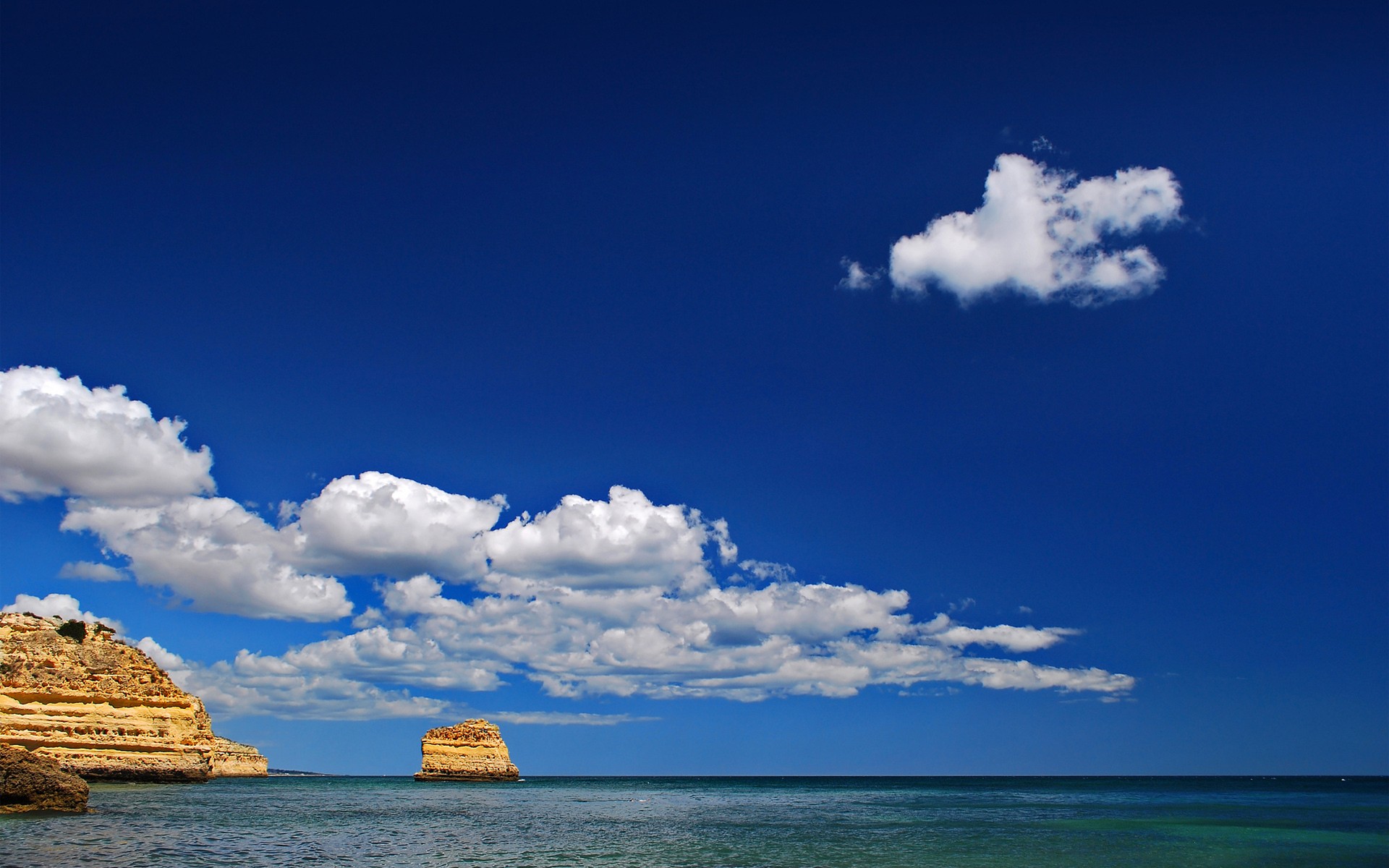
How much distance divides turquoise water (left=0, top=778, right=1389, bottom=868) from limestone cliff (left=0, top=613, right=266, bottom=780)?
7.00 ft

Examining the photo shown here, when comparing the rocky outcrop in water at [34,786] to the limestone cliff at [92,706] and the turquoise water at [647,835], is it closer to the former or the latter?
the turquoise water at [647,835]

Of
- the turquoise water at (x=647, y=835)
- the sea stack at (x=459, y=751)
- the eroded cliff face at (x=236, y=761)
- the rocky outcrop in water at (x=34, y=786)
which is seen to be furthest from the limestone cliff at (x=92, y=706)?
the eroded cliff face at (x=236, y=761)

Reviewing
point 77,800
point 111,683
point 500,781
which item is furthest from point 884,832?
point 500,781

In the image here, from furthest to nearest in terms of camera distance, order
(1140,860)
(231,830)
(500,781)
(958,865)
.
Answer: (500,781) → (231,830) → (1140,860) → (958,865)

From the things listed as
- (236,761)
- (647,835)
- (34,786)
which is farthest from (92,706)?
(236,761)

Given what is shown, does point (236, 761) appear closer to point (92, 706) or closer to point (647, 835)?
point (92, 706)

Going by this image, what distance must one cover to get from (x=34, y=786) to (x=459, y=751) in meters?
70.0

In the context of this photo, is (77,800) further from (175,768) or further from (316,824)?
(175,768)

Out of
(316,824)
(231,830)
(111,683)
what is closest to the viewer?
(231,830)

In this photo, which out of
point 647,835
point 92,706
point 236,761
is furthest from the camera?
point 236,761

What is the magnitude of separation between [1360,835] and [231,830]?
160 ft

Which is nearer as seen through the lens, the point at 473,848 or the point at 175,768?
the point at 473,848

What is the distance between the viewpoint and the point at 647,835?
3534 centimetres

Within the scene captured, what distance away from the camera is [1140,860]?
2798 cm
